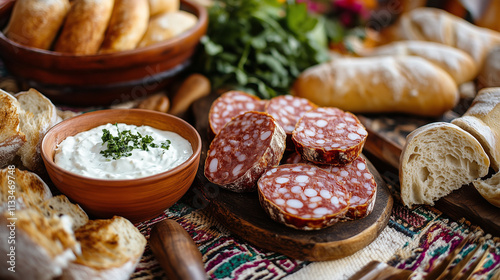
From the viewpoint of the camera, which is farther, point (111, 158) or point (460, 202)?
point (460, 202)

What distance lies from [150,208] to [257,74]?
1769mm

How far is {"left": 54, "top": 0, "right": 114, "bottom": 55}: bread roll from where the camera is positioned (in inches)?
103

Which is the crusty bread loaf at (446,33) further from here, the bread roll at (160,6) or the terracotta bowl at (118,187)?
the terracotta bowl at (118,187)

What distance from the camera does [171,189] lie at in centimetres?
188

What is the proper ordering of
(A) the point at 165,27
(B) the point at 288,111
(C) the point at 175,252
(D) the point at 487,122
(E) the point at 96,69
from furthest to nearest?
(A) the point at 165,27 → (E) the point at 96,69 → (B) the point at 288,111 → (D) the point at 487,122 → (C) the point at 175,252

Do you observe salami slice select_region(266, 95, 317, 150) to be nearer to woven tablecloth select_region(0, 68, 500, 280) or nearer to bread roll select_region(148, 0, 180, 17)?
woven tablecloth select_region(0, 68, 500, 280)

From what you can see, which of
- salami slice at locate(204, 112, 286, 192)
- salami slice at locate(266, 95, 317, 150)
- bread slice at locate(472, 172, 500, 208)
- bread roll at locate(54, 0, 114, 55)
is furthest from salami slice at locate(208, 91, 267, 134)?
bread slice at locate(472, 172, 500, 208)

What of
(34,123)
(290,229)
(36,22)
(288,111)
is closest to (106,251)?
(290,229)

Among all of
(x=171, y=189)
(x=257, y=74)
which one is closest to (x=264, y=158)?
(x=171, y=189)

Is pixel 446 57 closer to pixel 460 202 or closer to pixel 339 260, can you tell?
pixel 460 202

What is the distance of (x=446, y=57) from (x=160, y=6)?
252cm

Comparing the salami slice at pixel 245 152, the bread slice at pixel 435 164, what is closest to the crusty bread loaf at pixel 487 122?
the bread slice at pixel 435 164

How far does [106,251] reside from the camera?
156cm

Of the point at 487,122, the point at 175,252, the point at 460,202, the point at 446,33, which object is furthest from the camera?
the point at 446,33
